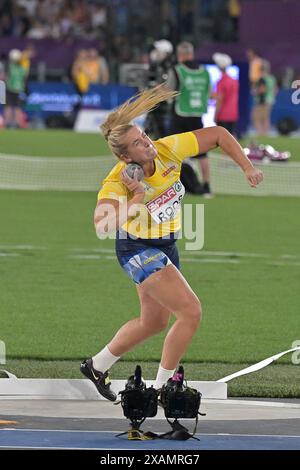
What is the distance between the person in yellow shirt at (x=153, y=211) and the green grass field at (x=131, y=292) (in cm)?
129

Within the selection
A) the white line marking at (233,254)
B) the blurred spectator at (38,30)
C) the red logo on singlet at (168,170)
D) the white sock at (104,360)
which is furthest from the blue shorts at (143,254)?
the blurred spectator at (38,30)

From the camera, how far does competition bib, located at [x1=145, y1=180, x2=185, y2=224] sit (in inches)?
343

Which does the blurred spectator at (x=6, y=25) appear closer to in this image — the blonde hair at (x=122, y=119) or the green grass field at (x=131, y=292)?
the green grass field at (x=131, y=292)

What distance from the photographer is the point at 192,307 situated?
8648mm

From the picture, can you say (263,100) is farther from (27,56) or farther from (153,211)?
(153,211)

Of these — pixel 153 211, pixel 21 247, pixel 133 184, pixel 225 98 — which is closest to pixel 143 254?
pixel 153 211

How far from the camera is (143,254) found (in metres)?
8.72

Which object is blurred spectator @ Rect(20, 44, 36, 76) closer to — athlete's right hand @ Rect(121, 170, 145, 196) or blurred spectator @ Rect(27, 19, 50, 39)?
blurred spectator @ Rect(27, 19, 50, 39)

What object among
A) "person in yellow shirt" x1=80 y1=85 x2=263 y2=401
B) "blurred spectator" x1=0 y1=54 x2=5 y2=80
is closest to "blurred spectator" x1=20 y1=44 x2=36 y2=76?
"blurred spectator" x1=0 y1=54 x2=5 y2=80

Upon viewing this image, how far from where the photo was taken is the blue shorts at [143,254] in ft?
28.5
